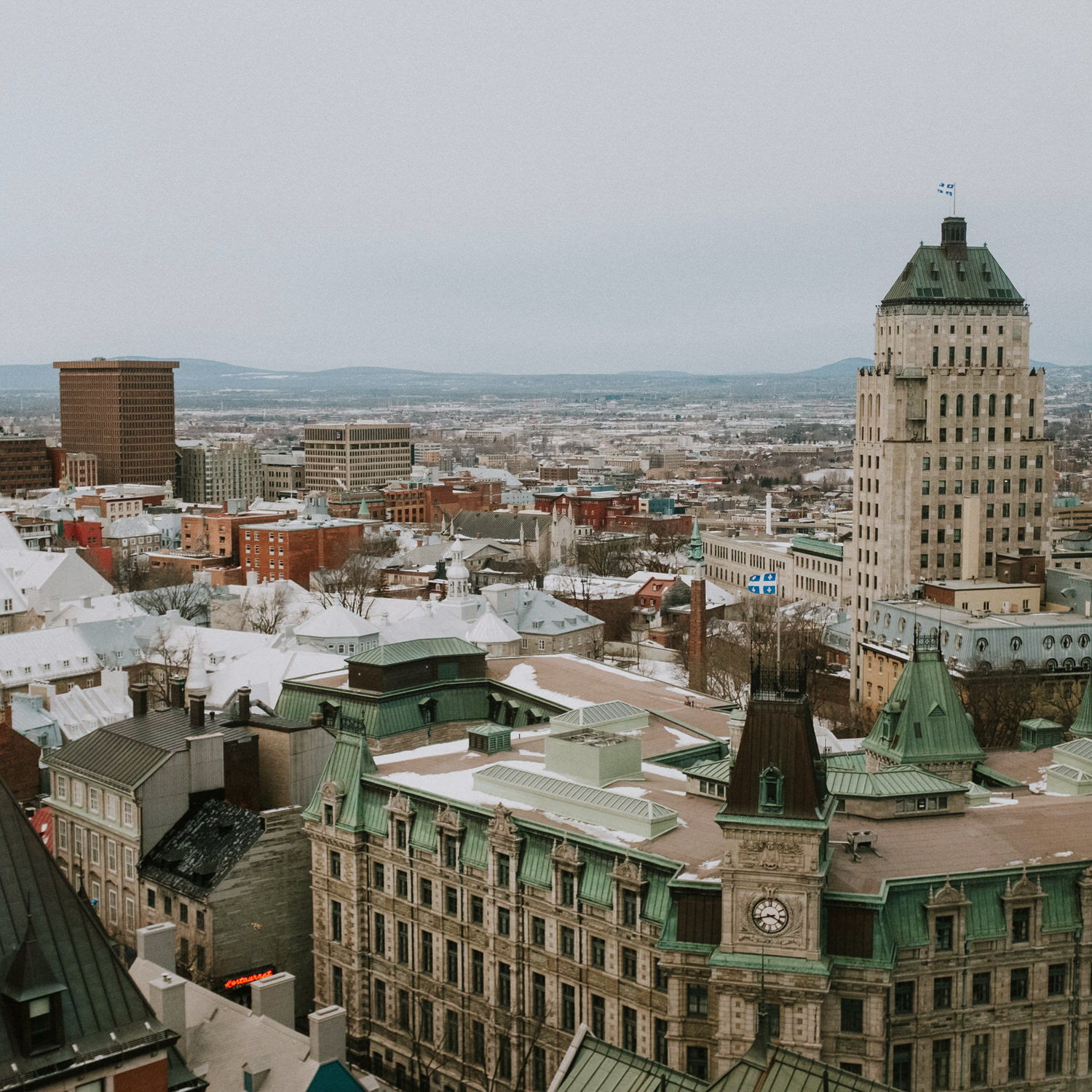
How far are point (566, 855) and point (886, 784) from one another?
1536 cm

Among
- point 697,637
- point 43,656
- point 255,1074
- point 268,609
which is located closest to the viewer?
point 255,1074

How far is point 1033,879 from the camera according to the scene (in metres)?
59.6

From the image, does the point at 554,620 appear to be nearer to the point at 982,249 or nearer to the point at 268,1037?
the point at 982,249

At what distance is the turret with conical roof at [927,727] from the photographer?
79750mm

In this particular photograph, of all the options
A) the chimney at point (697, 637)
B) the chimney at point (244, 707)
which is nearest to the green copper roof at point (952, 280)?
the chimney at point (697, 637)

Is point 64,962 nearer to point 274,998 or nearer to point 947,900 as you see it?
point 274,998

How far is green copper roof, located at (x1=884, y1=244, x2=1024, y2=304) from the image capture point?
468 feet

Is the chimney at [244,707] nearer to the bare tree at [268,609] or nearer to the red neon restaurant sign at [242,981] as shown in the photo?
the red neon restaurant sign at [242,981]

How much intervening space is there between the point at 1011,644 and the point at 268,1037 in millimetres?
84443

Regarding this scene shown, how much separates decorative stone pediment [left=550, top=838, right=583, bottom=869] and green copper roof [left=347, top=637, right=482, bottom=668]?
31.0 m

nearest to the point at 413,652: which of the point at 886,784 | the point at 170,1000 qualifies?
the point at 886,784

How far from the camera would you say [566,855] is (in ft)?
209

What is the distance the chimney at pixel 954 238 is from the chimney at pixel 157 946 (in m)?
109

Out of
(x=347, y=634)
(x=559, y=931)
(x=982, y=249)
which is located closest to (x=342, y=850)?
(x=559, y=931)
